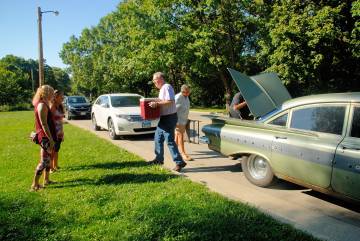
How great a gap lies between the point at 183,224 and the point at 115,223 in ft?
2.89

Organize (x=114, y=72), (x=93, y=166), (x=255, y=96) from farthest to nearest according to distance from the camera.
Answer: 1. (x=114, y=72)
2. (x=93, y=166)
3. (x=255, y=96)

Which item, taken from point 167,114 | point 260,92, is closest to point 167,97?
point 167,114

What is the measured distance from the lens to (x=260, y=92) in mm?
6578

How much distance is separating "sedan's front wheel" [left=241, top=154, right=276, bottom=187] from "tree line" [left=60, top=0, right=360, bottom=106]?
1460cm

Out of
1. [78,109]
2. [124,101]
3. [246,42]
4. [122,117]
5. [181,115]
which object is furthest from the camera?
[246,42]

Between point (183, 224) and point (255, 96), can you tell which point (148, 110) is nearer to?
point (255, 96)

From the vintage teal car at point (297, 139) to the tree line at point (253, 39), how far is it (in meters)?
14.0

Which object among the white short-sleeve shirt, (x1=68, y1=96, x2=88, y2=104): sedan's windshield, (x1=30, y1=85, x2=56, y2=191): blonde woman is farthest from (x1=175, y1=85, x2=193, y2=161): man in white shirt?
(x1=68, y1=96, x2=88, y2=104): sedan's windshield

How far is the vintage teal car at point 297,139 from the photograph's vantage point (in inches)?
174

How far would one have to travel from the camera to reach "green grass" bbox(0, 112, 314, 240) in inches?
160

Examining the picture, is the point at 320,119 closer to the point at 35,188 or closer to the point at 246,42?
the point at 35,188

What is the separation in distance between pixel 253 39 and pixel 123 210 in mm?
28168

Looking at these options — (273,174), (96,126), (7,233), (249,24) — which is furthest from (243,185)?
(249,24)

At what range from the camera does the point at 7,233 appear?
13.7 feet
